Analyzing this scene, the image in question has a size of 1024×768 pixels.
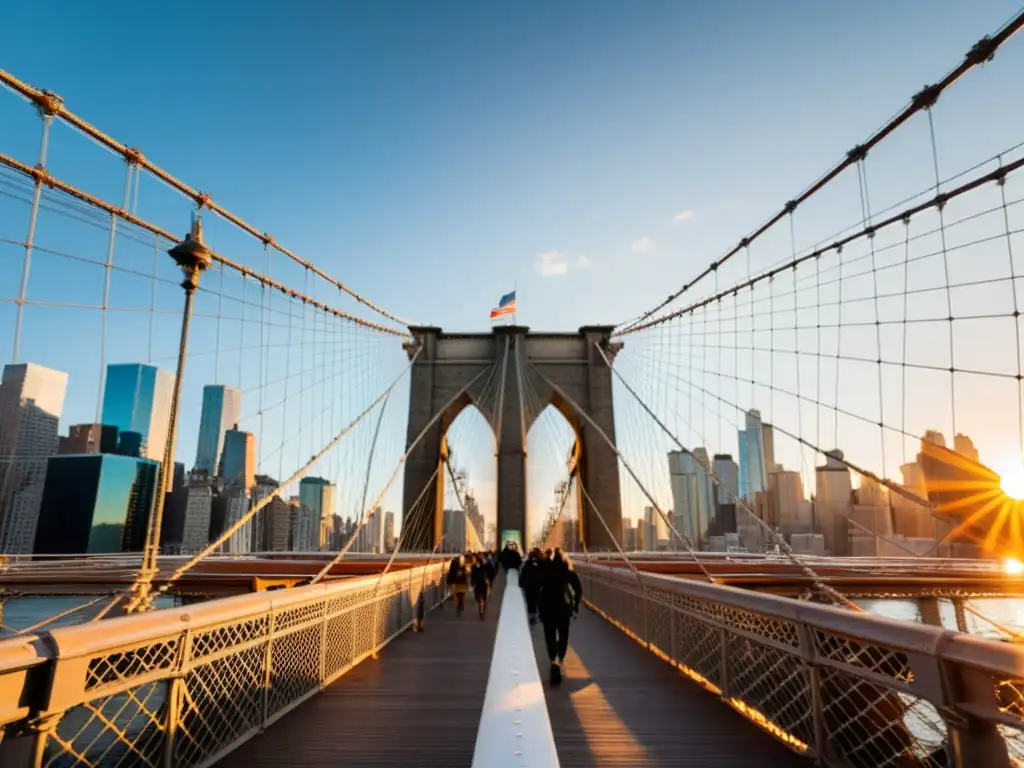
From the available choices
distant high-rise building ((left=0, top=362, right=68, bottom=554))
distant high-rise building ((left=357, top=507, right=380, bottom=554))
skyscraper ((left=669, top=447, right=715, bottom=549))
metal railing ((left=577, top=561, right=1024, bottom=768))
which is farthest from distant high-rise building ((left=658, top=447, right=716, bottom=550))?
distant high-rise building ((left=357, top=507, right=380, bottom=554))

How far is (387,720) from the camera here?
12.8 feet

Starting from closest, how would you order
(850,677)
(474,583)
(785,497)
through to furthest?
1. (850,677)
2. (474,583)
3. (785,497)

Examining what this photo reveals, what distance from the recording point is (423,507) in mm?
29547

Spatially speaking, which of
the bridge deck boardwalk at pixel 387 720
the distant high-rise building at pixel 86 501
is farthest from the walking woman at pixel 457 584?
the distant high-rise building at pixel 86 501

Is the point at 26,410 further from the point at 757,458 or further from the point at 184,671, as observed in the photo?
the point at 757,458

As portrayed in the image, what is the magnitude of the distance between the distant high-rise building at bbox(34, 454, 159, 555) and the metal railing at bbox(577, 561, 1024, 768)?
4250 centimetres

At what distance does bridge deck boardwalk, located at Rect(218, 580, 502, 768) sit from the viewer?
10.5 feet

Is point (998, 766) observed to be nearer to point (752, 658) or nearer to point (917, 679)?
point (917, 679)

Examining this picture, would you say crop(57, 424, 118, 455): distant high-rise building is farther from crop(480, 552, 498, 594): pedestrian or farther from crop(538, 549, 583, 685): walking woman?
crop(480, 552, 498, 594): pedestrian

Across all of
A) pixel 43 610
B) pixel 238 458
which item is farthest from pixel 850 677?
pixel 43 610

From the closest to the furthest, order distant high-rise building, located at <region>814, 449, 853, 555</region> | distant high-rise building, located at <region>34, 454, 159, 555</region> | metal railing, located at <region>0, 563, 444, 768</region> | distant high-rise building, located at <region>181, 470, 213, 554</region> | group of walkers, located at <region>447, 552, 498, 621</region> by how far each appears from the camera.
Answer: metal railing, located at <region>0, 563, 444, 768</region>, group of walkers, located at <region>447, 552, 498, 621</region>, distant high-rise building, located at <region>814, 449, 853, 555</region>, distant high-rise building, located at <region>181, 470, 213, 554</region>, distant high-rise building, located at <region>34, 454, 159, 555</region>

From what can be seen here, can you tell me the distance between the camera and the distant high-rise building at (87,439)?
23.0 feet

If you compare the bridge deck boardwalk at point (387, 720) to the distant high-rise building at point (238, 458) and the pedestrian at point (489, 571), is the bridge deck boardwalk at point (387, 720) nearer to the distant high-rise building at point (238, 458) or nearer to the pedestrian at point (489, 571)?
the pedestrian at point (489, 571)

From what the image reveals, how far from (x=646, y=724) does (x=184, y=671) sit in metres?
2.72
